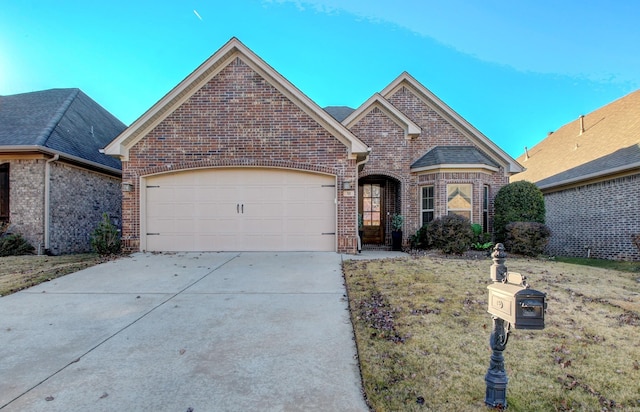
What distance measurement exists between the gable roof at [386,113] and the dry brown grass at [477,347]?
727 cm

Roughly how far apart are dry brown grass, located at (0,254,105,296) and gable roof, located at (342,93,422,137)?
Answer: 9197 mm

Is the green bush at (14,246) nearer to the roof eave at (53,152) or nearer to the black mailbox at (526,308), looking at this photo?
the roof eave at (53,152)

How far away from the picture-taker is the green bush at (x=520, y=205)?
1168 cm

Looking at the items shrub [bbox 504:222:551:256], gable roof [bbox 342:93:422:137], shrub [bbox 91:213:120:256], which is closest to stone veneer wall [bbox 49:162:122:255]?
shrub [bbox 91:213:120:256]

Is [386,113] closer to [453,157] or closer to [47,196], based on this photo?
[453,157]

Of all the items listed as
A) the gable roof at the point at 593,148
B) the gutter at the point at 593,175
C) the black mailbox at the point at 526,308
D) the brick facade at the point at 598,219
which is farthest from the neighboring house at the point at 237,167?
the gable roof at the point at 593,148

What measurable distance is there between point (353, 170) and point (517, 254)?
616 cm

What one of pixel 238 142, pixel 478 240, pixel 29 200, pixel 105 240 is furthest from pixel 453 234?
pixel 29 200

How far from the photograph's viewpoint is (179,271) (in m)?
7.22

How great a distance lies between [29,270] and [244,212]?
4882mm

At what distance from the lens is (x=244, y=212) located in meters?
9.56

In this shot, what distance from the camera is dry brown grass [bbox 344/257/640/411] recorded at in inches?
109

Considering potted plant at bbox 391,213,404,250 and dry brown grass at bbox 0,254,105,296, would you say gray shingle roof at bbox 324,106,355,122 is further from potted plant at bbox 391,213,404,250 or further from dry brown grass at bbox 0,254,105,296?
dry brown grass at bbox 0,254,105,296

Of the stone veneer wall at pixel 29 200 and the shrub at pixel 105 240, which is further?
the stone veneer wall at pixel 29 200
